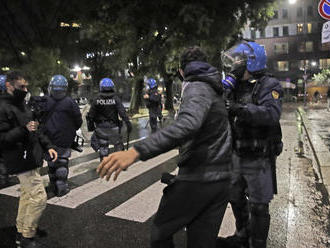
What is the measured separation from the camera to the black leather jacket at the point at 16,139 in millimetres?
3447

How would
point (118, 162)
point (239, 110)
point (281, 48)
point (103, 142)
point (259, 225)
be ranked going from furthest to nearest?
point (281, 48), point (103, 142), point (259, 225), point (239, 110), point (118, 162)

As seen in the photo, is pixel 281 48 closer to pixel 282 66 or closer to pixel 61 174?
pixel 282 66

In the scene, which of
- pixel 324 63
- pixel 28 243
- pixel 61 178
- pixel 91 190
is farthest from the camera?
pixel 324 63

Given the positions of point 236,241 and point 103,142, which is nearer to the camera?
point 236,241

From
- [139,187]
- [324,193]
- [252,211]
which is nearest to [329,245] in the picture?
[252,211]

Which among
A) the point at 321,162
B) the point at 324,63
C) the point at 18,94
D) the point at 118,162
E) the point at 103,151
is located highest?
the point at 324,63

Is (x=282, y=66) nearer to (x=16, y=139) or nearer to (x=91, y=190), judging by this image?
(x=91, y=190)

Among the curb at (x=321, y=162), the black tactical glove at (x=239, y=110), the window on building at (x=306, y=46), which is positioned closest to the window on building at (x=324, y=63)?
the window on building at (x=306, y=46)

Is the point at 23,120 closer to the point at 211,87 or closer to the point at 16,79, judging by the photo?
the point at 16,79

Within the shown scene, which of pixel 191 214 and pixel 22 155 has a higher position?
pixel 22 155

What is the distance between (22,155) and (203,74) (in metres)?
2.26

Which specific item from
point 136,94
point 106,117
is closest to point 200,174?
point 106,117

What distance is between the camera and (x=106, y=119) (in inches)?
266

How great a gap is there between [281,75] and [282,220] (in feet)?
186
